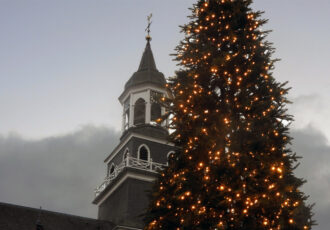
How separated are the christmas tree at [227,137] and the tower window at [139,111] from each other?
62.1 feet

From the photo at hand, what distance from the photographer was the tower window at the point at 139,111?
35.8m

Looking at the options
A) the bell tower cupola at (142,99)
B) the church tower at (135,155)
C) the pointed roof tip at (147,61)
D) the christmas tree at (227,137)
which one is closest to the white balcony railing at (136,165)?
the church tower at (135,155)

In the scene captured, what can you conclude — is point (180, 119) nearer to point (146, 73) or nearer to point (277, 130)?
point (277, 130)

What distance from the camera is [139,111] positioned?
1422 inches

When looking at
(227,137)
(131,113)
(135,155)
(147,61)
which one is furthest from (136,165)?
(227,137)

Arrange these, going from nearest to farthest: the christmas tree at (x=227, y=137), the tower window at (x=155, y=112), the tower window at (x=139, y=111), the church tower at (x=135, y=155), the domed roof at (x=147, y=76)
→ the christmas tree at (x=227, y=137), the church tower at (x=135, y=155), the tower window at (x=155, y=112), the tower window at (x=139, y=111), the domed roof at (x=147, y=76)

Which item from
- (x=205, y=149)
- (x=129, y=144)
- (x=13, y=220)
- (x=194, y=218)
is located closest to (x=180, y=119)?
(x=205, y=149)

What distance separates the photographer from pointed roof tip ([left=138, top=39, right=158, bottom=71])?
38.5 meters

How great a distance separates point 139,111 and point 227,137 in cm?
2210

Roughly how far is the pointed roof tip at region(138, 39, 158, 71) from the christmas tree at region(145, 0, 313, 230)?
21.1 m

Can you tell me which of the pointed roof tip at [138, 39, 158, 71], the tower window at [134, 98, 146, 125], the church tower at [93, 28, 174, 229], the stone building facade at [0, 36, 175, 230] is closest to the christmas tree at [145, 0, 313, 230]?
the church tower at [93, 28, 174, 229]

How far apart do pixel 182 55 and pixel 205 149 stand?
4.02 metres

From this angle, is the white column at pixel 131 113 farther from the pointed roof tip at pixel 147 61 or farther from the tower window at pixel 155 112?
the pointed roof tip at pixel 147 61

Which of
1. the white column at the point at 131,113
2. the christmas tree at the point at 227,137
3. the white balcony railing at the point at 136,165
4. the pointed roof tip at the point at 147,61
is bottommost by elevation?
the christmas tree at the point at 227,137
